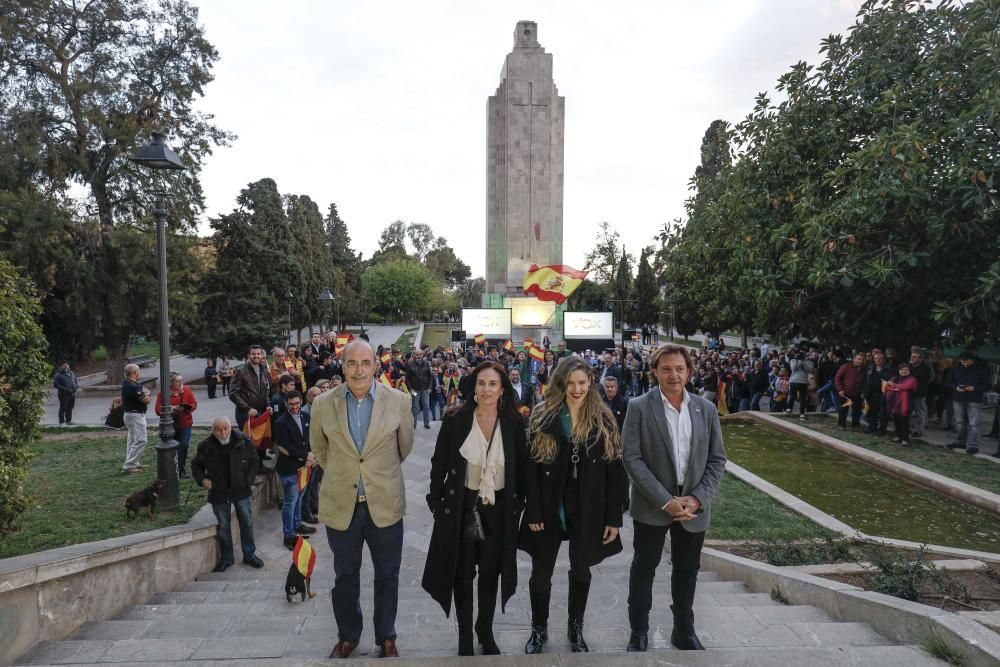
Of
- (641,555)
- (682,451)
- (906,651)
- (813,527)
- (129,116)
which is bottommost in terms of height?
(813,527)

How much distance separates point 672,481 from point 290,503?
4572 mm

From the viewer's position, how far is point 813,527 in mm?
6012

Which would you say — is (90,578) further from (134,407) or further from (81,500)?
(134,407)

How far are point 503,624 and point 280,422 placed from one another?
11.3 feet

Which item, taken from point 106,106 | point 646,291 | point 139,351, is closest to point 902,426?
point 106,106

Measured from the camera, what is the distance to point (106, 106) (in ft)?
64.3

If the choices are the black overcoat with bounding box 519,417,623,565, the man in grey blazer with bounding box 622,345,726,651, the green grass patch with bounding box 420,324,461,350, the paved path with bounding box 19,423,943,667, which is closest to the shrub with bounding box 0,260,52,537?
the paved path with bounding box 19,423,943,667

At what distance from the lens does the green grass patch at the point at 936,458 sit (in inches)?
309

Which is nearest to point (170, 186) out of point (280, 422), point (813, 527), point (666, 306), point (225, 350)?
point (225, 350)

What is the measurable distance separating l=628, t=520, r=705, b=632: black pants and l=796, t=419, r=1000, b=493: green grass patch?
650cm

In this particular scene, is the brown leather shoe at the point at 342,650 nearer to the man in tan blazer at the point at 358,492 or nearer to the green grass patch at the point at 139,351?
the man in tan blazer at the point at 358,492

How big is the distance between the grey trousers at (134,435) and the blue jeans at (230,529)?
10.6 feet

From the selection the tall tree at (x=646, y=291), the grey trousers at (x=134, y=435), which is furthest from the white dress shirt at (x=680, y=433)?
the tall tree at (x=646, y=291)

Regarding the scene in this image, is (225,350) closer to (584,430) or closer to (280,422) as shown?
(280,422)
